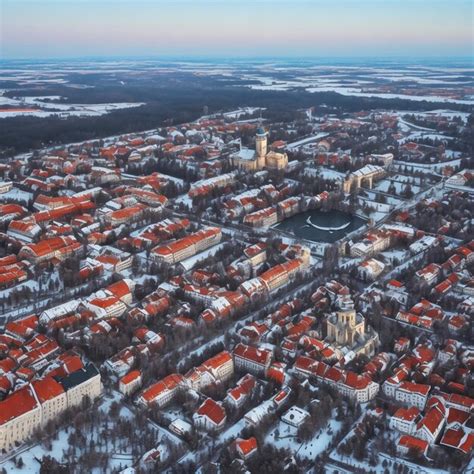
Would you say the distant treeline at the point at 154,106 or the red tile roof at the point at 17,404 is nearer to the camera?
the red tile roof at the point at 17,404

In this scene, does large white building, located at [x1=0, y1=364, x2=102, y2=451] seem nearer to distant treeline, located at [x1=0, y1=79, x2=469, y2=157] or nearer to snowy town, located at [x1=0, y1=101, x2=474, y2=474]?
snowy town, located at [x1=0, y1=101, x2=474, y2=474]

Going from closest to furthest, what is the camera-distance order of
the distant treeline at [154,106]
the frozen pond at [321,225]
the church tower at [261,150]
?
the frozen pond at [321,225], the church tower at [261,150], the distant treeline at [154,106]

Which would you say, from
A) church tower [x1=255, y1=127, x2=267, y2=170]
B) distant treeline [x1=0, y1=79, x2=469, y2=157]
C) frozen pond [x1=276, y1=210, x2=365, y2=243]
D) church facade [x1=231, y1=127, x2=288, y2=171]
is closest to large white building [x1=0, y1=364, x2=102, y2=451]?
frozen pond [x1=276, y1=210, x2=365, y2=243]

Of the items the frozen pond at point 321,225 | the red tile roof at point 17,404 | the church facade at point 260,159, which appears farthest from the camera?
the church facade at point 260,159

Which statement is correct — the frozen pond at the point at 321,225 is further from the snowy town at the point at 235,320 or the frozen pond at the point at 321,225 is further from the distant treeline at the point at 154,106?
the distant treeline at the point at 154,106

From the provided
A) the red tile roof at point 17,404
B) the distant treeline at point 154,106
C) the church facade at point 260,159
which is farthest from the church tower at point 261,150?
the red tile roof at point 17,404

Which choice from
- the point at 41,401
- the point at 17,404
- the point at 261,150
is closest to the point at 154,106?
the point at 261,150

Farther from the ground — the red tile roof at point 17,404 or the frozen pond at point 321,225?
the red tile roof at point 17,404
